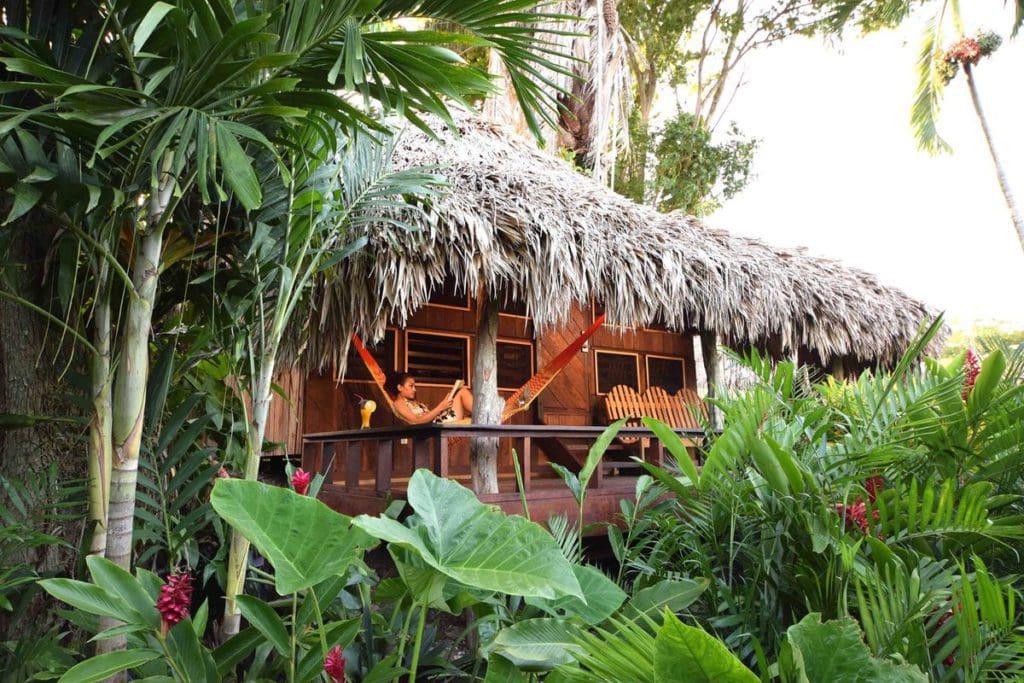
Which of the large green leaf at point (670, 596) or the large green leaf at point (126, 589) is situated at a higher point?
the large green leaf at point (126, 589)

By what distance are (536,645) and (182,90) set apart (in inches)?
50.6

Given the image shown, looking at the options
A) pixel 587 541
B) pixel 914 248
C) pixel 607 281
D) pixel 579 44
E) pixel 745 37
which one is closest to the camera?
pixel 587 541

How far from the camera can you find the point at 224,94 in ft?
4.73

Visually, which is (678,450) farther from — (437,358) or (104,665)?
(437,358)

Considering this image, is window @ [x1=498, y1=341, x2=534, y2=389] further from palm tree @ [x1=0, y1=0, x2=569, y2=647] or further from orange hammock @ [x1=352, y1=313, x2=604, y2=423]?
palm tree @ [x1=0, y1=0, x2=569, y2=647]

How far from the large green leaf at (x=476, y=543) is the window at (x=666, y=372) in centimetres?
613

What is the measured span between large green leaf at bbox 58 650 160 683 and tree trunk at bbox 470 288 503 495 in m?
2.69

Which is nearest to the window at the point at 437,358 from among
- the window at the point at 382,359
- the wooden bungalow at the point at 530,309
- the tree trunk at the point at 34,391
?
the wooden bungalow at the point at 530,309

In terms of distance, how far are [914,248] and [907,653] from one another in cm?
3285

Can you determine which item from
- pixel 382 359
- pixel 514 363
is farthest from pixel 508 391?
pixel 382 359

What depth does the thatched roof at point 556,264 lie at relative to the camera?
3.54 meters

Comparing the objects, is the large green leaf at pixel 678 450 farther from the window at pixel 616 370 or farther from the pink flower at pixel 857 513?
the window at pixel 616 370

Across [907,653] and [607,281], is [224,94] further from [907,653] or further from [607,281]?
[607,281]

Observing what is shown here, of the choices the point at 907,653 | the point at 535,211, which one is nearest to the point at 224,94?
the point at 907,653
